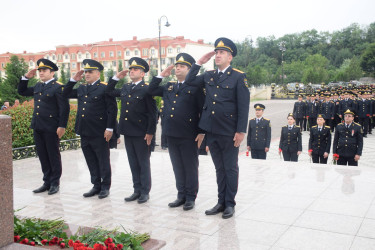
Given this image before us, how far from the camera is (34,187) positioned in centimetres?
614

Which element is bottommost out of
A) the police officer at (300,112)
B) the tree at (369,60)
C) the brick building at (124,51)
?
the police officer at (300,112)

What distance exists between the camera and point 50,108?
18.5 ft

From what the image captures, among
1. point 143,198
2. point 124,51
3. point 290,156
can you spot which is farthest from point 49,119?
point 124,51

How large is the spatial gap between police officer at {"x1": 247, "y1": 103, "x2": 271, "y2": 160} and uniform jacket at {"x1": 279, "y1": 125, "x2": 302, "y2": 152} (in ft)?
1.96

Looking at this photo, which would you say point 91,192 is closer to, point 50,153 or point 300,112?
point 50,153

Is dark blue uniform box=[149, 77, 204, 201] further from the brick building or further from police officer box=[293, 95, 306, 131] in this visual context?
the brick building

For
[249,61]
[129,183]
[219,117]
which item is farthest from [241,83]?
[249,61]

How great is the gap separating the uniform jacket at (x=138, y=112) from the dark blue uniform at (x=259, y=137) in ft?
12.2

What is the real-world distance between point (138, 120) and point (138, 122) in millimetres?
28

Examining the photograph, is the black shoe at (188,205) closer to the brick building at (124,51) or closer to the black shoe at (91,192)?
the black shoe at (91,192)

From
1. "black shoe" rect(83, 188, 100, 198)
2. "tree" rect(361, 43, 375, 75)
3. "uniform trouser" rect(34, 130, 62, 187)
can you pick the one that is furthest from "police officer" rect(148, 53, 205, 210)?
"tree" rect(361, 43, 375, 75)

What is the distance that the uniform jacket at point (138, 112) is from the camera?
509 cm

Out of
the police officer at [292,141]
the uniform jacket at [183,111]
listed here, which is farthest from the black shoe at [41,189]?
the police officer at [292,141]

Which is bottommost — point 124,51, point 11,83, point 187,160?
point 187,160
